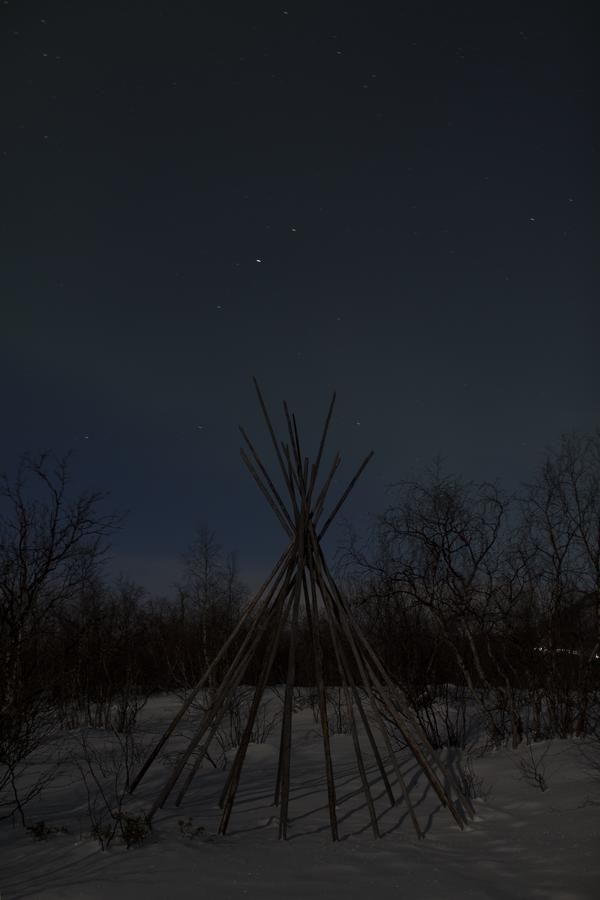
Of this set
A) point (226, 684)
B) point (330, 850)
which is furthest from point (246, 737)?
point (330, 850)

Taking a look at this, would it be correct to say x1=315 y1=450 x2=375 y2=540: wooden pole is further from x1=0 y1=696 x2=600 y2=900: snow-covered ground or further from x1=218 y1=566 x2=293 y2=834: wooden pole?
x1=0 y1=696 x2=600 y2=900: snow-covered ground

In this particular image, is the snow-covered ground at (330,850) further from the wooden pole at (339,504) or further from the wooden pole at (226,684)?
the wooden pole at (339,504)

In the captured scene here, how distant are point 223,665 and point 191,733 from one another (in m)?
1.89

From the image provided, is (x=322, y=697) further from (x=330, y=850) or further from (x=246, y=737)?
(x=330, y=850)

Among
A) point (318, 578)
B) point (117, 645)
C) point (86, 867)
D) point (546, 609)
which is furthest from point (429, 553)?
point (117, 645)

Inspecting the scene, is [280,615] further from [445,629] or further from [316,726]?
[316,726]

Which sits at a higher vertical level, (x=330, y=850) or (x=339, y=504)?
(x=339, y=504)

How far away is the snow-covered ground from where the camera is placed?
2.55 m

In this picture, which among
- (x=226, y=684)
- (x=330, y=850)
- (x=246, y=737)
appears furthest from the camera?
(x=226, y=684)

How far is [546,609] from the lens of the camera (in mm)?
6867

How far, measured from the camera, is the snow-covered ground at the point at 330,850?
2.55 meters

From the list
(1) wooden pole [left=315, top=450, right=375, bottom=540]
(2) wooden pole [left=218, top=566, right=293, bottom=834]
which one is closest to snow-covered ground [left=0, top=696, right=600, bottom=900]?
(2) wooden pole [left=218, top=566, right=293, bottom=834]

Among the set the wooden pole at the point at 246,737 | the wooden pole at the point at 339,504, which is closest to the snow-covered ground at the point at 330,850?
the wooden pole at the point at 246,737

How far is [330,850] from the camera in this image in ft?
10.5
